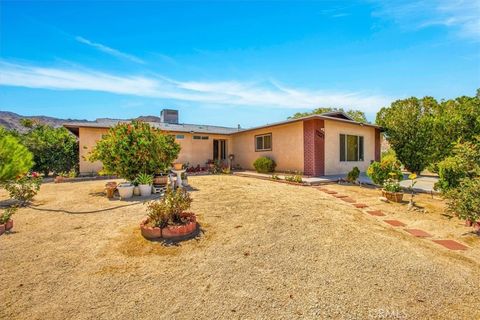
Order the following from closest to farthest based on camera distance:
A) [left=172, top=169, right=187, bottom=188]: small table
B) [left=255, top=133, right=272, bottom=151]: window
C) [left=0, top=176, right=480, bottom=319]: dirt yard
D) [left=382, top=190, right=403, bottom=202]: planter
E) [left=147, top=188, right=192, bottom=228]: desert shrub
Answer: [left=0, top=176, right=480, bottom=319]: dirt yard
[left=147, top=188, right=192, bottom=228]: desert shrub
[left=382, top=190, right=403, bottom=202]: planter
[left=172, top=169, right=187, bottom=188]: small table
[left=255, top=133, right=272, bottom=151]: window

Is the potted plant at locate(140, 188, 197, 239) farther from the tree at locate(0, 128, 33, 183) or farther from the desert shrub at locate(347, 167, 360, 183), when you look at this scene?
the desert shrub at locate(347, 167, 360, 183)

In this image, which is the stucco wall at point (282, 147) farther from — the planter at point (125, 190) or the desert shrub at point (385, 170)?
the planter at point (125, 190)

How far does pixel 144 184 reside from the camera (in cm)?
764

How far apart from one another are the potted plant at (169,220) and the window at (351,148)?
1112 centimetres

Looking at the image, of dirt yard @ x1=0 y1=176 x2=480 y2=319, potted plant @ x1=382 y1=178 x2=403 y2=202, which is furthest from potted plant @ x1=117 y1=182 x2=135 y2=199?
potted plant @ x1=382 y1=178 x2=403 y2=202

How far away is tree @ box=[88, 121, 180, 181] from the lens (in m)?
7.64

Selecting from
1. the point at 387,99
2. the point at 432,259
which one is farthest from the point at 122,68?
the point at 387,99

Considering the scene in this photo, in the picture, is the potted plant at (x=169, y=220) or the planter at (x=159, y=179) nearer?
the potted plant at (x=169, y=220)

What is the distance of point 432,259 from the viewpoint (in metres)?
3.25

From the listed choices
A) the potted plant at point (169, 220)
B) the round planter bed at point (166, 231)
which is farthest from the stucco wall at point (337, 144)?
the round planter bed at point (166, 231)

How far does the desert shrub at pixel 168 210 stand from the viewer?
411cm

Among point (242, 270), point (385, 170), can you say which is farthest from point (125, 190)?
point (385, 170)

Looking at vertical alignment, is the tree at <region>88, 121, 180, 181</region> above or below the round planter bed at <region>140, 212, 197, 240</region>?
above

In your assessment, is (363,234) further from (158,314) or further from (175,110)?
(175,110)
